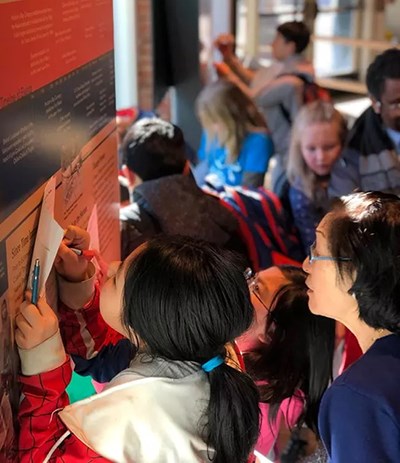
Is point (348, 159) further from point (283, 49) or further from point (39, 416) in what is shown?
point (39, 416)

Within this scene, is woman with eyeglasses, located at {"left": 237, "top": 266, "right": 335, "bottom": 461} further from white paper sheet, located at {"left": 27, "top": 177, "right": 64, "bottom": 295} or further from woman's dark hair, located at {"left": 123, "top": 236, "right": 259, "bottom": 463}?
white paper sheet, located at {"left": 27, "top": 177, "right": 64, "bottom": 295}

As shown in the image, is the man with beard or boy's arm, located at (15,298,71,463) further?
the man with beard

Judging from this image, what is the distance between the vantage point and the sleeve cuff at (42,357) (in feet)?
3.78

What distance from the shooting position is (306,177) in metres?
2.91

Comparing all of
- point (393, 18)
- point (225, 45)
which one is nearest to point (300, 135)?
point (225, 45)

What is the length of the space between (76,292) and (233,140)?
82.0 inches

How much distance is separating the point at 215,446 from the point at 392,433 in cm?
30

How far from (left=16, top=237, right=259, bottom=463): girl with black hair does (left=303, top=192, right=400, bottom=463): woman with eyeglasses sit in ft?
0.57

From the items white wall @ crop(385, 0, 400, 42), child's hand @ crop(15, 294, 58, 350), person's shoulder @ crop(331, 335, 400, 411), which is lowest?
white wall @ crop(385, 0, 400, 42)

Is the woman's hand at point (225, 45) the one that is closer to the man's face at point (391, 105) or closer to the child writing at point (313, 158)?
the child writing at point (313, 158)

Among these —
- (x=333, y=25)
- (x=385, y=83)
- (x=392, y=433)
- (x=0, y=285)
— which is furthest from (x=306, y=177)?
(x=333, y=25)

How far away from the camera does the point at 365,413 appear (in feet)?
4.02

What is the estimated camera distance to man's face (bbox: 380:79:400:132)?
278 centimetres

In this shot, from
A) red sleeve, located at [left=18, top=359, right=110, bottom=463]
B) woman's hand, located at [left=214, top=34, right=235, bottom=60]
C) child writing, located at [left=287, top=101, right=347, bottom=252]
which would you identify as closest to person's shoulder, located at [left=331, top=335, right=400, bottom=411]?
red sleeve, located at [left=18, top=359, right=110, bottom=463]
